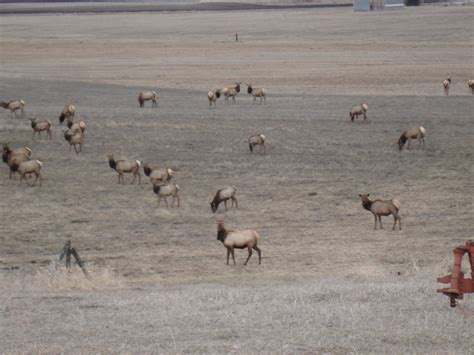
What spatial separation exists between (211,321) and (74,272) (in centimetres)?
539

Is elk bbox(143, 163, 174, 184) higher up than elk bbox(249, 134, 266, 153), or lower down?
lower down

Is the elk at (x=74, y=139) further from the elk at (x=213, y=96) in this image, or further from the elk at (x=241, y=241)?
the elk at (x=241, y=241)

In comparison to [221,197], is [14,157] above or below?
above

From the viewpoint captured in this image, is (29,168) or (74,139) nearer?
(29,168)

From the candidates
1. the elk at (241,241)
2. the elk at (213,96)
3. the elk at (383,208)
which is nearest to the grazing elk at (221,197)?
the elk at (383,208)

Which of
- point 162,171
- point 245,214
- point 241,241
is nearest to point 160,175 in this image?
point 162,171

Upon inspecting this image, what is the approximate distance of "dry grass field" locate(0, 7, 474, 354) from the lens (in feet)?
33.7

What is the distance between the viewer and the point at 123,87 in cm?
4759

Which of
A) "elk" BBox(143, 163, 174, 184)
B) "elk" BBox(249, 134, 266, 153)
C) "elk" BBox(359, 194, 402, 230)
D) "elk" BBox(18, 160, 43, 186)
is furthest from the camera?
"elk" BBox(249, 134, 266, 153)

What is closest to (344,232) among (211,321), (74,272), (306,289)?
(74,272)

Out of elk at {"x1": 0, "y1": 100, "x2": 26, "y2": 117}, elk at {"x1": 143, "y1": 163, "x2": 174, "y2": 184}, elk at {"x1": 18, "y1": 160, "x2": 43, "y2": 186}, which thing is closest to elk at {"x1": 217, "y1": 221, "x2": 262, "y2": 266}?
elk at {"x1": 143, "y1": 163, "x2": 174, "y2": 184}

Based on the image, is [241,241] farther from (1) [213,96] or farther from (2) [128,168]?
(1) [213,96]

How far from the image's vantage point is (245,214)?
2230cm

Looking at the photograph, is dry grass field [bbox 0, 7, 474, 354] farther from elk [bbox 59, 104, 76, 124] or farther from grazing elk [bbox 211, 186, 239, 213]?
elk [bbox 59, 104, 76, 124]
